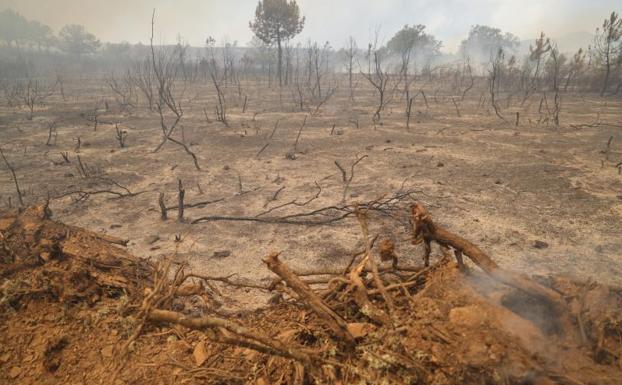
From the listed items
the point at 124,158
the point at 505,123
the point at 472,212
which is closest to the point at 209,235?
the point at 472,212

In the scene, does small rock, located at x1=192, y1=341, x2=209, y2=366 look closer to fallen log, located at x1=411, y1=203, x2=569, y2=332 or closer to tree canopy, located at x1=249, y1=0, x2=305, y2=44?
fallen log, located at x1=411, y1=203, x2=569, y2=332

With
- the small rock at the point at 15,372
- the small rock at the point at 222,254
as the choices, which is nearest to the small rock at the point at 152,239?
the small rock at the point at 222,254

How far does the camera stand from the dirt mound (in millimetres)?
1263

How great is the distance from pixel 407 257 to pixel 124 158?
6381mm

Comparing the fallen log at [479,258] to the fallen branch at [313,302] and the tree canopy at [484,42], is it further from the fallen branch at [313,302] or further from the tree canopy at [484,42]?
the tree canopy at [484,42]

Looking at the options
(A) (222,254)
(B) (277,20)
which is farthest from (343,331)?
(B) (277,20)

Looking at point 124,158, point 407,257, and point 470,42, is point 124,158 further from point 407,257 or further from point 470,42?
point 470,42

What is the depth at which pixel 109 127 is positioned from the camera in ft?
32.7

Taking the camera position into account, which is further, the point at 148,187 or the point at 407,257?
the point at 148,187

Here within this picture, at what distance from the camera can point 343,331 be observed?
1.41 m

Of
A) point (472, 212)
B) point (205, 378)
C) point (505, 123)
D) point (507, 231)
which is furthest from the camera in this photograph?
point (505, 123)

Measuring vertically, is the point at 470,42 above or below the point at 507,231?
above

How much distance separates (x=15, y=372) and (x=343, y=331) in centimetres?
170

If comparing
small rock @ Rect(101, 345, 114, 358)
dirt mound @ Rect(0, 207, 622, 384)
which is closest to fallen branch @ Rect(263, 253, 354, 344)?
dirt mound @ Rect(0, 207, 622, 384)
